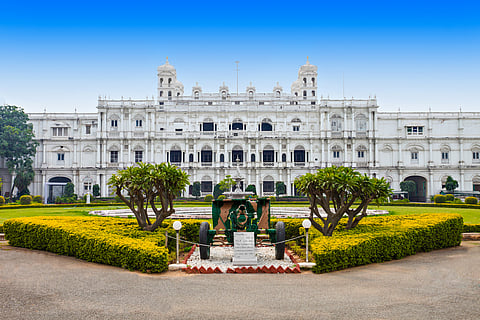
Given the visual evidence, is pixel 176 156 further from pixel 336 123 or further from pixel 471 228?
pixel 471 228

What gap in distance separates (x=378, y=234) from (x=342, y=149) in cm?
3899

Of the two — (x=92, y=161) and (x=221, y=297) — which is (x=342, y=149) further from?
(x=221, y=297)

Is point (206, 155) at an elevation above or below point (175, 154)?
below

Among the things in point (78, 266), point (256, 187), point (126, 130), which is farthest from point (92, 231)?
point (126, 130)

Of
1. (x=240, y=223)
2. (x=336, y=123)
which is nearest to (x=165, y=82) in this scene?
(x=336, y=123)

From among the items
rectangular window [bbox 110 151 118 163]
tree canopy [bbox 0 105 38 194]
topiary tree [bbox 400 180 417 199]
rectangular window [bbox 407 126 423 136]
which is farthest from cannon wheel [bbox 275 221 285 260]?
rectangular window [bbox 407 126 423 136]

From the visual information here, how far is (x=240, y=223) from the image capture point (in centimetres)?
1121

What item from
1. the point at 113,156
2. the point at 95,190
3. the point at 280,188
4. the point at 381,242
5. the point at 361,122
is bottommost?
the point at 381,242

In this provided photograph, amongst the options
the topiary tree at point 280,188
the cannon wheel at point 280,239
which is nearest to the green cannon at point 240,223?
the cannon wheel at point 280,239

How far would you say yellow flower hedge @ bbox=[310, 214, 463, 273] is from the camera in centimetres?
951

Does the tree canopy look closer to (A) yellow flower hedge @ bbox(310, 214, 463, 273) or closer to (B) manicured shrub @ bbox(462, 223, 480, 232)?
(A) yellow flower hedge @ bbox(310, 214, 463, 273)

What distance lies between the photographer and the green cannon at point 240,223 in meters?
11.1

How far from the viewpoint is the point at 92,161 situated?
1935 inches

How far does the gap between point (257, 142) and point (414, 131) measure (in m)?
20.5
